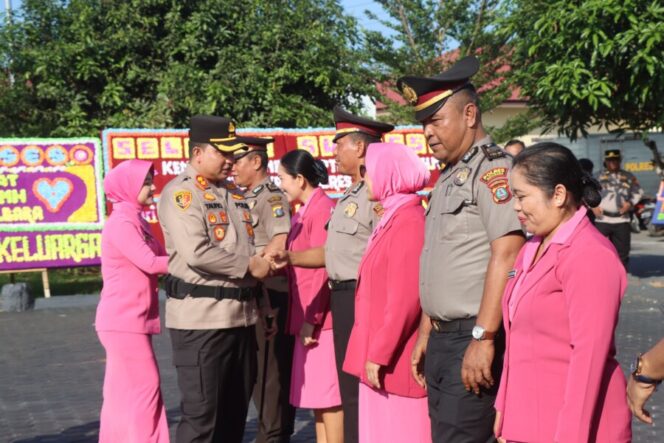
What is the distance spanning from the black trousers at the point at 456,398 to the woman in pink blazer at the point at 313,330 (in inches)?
73.7

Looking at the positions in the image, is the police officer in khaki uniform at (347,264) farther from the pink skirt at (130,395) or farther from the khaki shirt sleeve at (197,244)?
the pink skirt at (130,395)

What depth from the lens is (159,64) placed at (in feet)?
58.4

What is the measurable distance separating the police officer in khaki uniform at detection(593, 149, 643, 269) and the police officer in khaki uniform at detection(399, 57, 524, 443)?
1033cm

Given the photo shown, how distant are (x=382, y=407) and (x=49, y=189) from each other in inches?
416

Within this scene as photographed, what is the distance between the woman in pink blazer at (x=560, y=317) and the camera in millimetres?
3391

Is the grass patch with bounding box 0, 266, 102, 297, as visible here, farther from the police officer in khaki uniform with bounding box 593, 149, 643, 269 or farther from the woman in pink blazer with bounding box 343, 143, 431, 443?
the woman in pink blazer with bounding box 343, 143, 431, 443

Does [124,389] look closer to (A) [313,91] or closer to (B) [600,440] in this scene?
(B) [600,440]

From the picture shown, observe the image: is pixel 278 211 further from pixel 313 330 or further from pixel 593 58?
pixel 593 58

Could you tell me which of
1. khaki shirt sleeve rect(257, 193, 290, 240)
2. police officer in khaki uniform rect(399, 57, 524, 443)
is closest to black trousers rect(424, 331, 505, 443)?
police officer in khaki uniform rect(399, 57, 524, 443)

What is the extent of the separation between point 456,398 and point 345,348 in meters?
1.56

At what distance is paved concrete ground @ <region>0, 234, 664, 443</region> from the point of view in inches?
288

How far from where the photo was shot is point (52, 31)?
1753cm

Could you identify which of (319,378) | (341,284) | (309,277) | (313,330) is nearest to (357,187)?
(341,284)

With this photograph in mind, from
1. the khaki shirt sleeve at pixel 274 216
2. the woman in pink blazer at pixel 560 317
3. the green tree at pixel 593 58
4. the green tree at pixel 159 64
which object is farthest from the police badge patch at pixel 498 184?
the green tree at pixel 159 64
